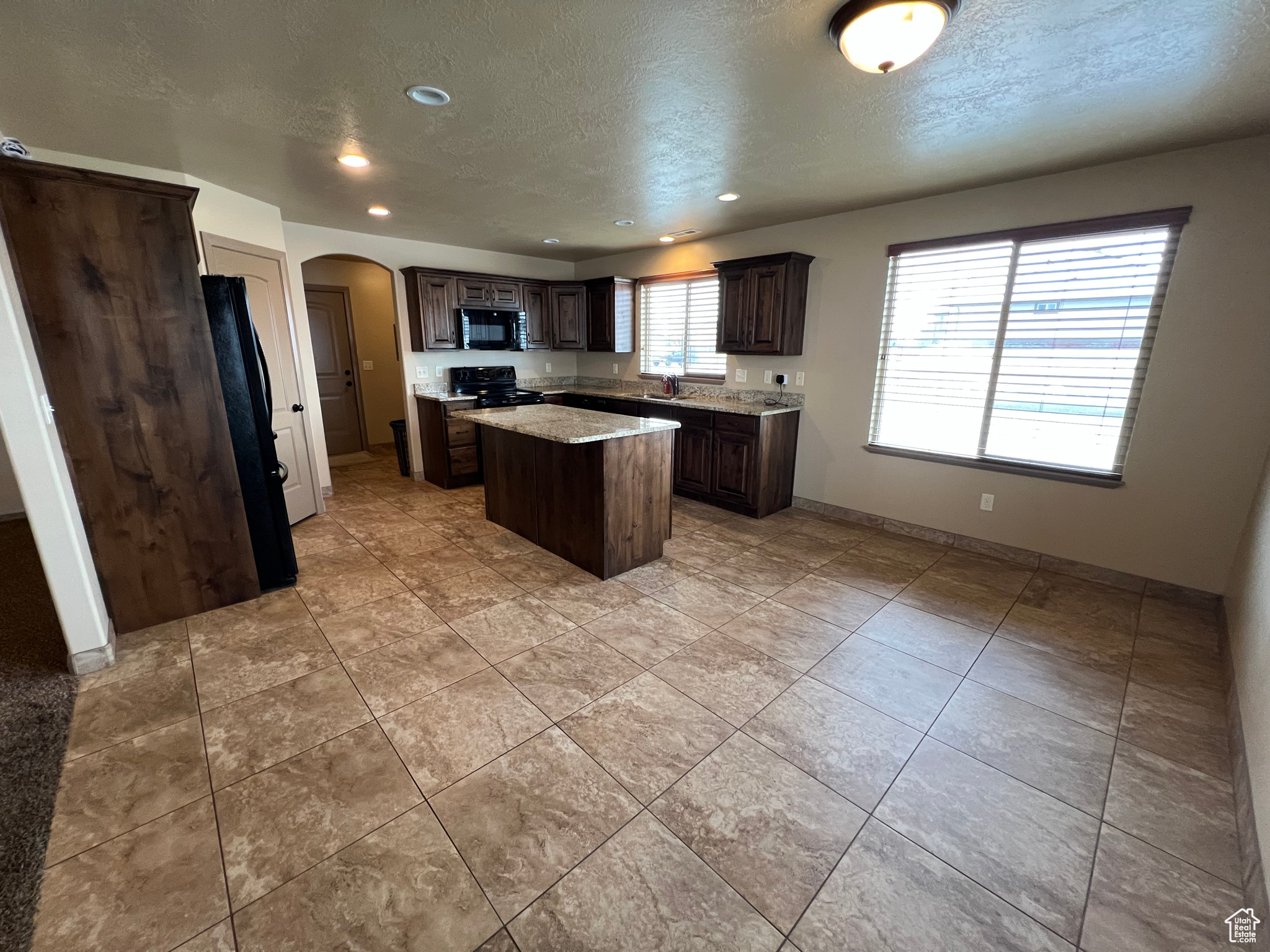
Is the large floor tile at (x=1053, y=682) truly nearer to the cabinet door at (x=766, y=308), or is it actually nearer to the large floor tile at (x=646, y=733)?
the large floor tile at (x=646, y=733)

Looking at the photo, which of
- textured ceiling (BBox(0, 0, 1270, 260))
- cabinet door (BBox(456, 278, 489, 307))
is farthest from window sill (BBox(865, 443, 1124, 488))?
cabinet door (BBox(456, 278, 489, 307))

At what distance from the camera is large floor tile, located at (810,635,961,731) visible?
6.76ft

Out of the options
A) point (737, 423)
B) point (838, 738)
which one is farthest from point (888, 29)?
point (737, 423)

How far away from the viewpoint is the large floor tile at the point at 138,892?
1233 mm

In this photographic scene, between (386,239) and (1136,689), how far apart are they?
629 cm

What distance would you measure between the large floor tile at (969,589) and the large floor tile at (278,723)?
9.57 ft

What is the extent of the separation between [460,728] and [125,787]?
1.05 m

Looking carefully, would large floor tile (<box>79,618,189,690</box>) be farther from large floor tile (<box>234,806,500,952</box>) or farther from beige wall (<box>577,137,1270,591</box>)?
beige wall (<box>577,137,1270,591</box>)

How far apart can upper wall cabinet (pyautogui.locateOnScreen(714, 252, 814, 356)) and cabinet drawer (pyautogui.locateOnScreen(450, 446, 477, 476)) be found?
2.81 metres

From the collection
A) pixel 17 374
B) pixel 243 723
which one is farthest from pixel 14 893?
pixel 17 374

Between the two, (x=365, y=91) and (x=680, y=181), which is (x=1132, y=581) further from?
(x=365, y=91)

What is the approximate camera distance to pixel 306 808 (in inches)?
62.4

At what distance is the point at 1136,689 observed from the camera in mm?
2180

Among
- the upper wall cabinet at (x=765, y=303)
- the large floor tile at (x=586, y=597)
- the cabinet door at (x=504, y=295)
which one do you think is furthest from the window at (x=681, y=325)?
the large floor tile at (x=586, y=597)
